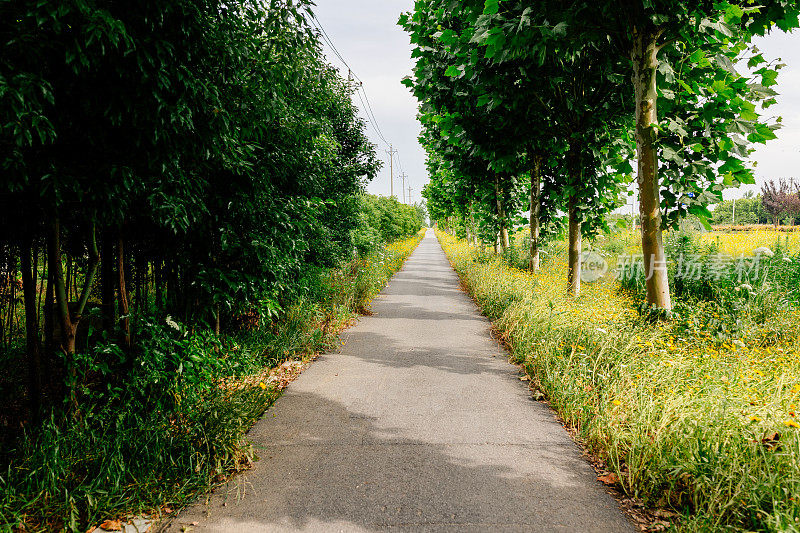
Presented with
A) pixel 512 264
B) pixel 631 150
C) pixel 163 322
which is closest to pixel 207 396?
pixel 163 322

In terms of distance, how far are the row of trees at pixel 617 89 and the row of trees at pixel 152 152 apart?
8.89ft

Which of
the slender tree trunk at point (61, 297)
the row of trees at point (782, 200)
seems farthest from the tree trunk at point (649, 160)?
the row of trees at point (782, 200)

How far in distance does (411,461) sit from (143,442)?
6.56ft

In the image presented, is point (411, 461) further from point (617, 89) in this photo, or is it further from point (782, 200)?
point (782, 200)

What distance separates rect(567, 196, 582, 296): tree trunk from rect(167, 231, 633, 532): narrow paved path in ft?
10.6

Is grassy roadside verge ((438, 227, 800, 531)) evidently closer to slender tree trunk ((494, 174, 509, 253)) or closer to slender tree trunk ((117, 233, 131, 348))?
slender tree trunk ((117, 233, 131, 348))

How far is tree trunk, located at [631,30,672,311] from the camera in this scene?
186 inches

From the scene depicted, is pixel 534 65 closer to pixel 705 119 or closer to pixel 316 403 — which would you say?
pixel 705 119

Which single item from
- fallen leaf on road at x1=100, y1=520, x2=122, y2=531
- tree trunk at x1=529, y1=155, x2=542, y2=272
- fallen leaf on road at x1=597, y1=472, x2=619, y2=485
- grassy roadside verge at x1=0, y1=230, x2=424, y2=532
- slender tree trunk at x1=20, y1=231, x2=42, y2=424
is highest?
tree trunk at x1=529, y1=155, x2=542, y2=272

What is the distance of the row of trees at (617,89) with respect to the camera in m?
4.46

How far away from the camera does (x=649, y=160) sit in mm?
4922
